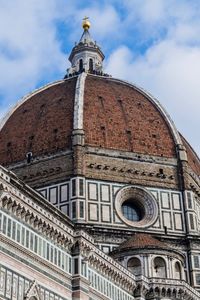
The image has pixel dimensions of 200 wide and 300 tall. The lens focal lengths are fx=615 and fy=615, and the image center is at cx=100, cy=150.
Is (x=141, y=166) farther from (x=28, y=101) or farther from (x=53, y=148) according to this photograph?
(x=28, y=101)

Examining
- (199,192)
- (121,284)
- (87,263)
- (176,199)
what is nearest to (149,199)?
(176,199)

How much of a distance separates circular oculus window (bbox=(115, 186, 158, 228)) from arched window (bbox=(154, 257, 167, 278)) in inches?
237

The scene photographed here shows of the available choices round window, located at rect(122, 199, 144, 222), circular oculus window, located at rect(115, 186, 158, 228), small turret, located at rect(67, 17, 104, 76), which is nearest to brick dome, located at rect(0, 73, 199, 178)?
circular oculus window, located at rect(115, 186, 158, 228)

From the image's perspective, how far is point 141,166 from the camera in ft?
172

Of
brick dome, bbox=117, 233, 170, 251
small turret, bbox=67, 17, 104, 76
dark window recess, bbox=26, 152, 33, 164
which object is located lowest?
brick dome, bbox=117, 233, 170, 251

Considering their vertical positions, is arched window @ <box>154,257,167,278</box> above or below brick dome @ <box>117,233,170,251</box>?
below

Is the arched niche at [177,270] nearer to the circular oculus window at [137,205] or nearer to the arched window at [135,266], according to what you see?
the arched window at [135,266]

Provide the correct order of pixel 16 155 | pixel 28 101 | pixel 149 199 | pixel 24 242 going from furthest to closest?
pixel 28 101, pixel 16 155, pixel 149 199, pixel 24 242

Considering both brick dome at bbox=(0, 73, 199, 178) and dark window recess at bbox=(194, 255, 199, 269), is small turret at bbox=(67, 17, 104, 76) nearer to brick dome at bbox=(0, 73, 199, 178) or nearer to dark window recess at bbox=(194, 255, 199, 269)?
brick dome at bbox=(0, 73, 199, 178)

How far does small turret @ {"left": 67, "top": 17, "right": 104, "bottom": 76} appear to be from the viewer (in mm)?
67500

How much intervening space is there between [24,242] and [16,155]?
79.6ft

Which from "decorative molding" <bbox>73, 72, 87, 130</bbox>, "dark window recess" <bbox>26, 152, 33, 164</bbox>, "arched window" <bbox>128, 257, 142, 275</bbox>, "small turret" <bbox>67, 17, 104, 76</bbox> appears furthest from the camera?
"small turret" <bbox>67, 17, 104, 76</bbox>

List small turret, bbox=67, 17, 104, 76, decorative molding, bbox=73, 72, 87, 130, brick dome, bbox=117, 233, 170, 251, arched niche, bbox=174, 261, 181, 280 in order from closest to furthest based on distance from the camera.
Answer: brick dome, bbox=117, 233, 170, 251 → arched niche, bbox=174, 261, 181, 280 → decorative molding, bbox=73, 72, 87, 130 → small turret, bbox=67, 17, 104, 76

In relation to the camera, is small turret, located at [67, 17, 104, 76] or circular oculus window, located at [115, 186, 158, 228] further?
small turret, located at [67, 17, 104, 76]
